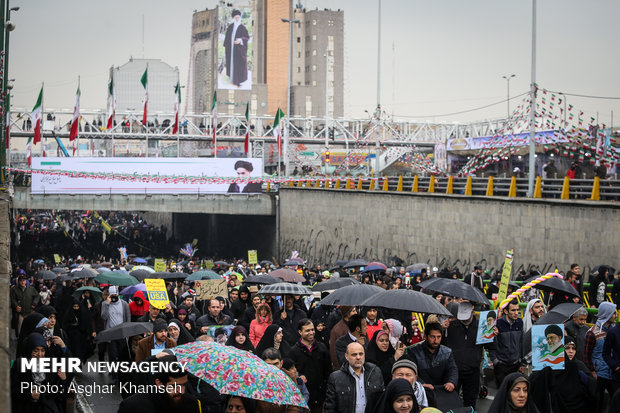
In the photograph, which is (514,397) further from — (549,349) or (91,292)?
(91,292)

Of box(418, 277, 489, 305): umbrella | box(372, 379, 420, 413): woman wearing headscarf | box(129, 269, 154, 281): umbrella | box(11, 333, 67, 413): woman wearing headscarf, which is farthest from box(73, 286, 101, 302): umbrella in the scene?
box(372, 379, 420, 413): woman wearing headscarf

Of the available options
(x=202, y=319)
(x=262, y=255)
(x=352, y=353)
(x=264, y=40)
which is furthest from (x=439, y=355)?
(x=264, y=40)

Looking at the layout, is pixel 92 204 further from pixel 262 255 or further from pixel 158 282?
pixel 158 282

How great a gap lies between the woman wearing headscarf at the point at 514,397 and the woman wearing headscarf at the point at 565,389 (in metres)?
1.65

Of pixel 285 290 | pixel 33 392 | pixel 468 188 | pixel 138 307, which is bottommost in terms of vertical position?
pixel 138 307

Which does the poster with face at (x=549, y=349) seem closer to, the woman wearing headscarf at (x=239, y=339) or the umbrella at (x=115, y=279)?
the woman wearing headscarf at (x=239, y=339)

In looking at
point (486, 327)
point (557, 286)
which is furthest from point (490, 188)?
point (486, 327)

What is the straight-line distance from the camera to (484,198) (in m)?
30.3

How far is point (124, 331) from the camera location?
1107 cm

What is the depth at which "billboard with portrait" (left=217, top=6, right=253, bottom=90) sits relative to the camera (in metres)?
138

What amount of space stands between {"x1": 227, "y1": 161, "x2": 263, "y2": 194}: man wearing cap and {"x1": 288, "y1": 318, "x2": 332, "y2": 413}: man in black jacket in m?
40.7

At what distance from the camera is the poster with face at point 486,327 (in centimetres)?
1062

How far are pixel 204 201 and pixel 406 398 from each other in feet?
145

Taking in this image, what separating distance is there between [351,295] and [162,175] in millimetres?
39402
